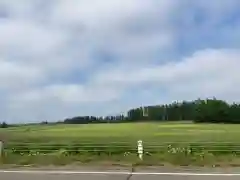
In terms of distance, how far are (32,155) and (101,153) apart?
2.20 metres

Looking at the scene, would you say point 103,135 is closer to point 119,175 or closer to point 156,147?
point 156,147

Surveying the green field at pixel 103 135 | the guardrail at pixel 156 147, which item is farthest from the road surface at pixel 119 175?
the green field at pixel 103 135

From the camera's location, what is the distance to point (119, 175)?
34.0ft

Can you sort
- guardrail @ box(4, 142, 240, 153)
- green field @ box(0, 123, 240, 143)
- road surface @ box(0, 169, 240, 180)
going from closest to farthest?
1. road surface @ box(0, 169, 240, 180)
2. guardrail @ box(4, 142, 240, 153)
3. green field @ box(0, 123, 240, 143)

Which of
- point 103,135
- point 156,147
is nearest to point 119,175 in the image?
point 156,147

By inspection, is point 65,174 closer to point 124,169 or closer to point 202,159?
point 124,169

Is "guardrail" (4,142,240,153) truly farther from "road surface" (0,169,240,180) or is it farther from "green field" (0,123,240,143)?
"green field" (0,123,240,143)

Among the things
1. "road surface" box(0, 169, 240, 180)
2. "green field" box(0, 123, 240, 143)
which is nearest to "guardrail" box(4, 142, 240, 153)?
"road surface" box(0, 169, 240, 180)

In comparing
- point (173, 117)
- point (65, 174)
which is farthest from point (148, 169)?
point (173, 117)

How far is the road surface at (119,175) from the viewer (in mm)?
9938

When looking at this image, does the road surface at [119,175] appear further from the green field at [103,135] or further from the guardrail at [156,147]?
the green field at [103,135]

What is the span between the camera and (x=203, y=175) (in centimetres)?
1017

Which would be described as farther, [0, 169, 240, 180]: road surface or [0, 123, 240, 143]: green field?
[0, 123, 240, 143]: green field

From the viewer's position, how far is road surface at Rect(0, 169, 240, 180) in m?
9.94
